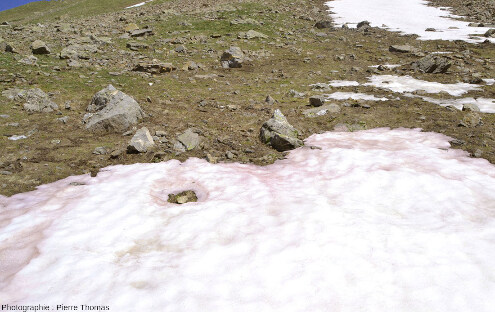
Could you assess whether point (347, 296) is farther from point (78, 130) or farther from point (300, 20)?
point (300, 20)

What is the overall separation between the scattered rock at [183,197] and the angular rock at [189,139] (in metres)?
2.31

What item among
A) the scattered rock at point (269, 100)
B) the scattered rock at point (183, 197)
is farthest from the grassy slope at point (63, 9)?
the scattered rock at point (183, 197)

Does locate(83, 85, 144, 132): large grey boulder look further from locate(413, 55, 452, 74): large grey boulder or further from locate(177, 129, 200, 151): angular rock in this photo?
locate(413, 55, 452, 74): large grey boulder

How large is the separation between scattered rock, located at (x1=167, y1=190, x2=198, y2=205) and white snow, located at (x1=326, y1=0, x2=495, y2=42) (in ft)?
87.6

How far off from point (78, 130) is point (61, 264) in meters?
6.57

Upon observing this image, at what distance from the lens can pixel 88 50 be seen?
58.0 feet

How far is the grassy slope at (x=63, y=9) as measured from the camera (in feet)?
160

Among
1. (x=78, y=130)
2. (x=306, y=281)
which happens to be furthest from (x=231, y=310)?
(x=78, y=130)

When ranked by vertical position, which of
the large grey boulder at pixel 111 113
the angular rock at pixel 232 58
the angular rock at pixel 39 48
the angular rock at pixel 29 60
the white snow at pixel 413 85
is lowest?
the white snow at pixel 413 85

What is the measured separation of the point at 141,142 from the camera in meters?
8.98

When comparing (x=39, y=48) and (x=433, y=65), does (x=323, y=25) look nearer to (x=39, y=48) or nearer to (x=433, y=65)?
(x=433, y=65)

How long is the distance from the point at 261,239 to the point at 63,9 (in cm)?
7108

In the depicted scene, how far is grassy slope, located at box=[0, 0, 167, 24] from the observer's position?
4890 centimetres

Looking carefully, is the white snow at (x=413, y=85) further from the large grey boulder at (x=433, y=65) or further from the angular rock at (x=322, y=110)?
the angular rock at (x=322, y=110)
